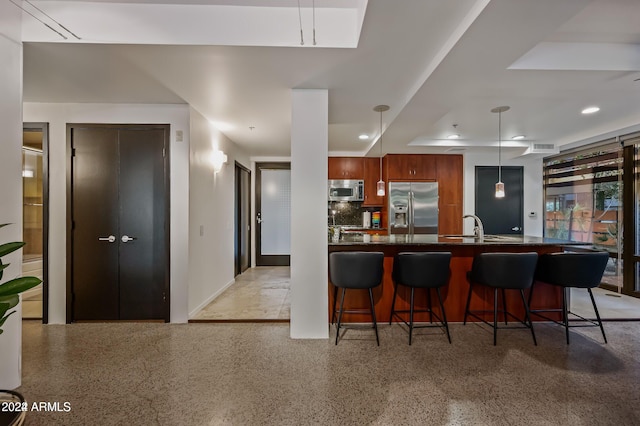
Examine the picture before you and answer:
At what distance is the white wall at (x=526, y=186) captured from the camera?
580 cm

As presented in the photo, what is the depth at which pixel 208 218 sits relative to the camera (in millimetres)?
3830

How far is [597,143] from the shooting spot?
470 cm

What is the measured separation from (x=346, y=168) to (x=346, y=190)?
0.47 m

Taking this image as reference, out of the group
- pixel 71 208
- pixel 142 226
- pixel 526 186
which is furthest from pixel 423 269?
pixel 526 186

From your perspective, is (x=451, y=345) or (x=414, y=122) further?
(x=414, y=122)

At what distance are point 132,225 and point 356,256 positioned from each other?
100 inches

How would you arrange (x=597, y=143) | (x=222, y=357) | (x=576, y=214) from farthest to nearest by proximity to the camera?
(x=576, y=214), (x=597, y=143), (x=222, y=357)

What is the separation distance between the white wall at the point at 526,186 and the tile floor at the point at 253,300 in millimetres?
3983

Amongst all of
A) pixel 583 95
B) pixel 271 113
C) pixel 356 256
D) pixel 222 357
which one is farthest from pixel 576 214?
pixel 222 357

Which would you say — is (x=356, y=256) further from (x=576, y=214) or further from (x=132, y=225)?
(x=576, y=214)

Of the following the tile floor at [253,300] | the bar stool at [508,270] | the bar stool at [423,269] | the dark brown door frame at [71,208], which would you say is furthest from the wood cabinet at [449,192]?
the dark brown door frame at [71,208]

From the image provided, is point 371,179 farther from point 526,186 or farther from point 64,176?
point 64,176

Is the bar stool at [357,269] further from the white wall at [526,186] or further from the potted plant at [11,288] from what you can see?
the white wall at [526,186]

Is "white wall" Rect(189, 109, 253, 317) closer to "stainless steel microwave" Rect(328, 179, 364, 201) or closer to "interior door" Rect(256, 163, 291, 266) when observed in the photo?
"interior door" Rect(256, 163, 291, 266)
